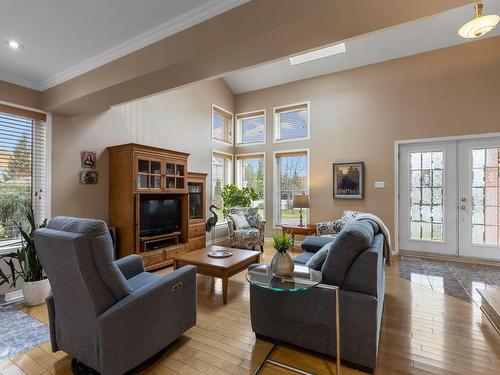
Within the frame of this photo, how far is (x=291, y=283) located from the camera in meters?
1.75

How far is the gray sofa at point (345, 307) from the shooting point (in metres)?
1.76

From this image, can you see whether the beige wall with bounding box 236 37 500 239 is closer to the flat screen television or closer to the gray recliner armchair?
the flat screen television

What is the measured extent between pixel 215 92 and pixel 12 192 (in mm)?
4269

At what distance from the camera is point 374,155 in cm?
516

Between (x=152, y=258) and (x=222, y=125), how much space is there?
3.74 meters

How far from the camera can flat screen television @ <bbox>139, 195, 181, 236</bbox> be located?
4.04m

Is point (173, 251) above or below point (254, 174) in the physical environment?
below

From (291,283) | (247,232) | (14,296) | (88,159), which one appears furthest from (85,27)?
(247,232)

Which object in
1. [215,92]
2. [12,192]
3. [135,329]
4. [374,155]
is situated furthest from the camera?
[215,92]

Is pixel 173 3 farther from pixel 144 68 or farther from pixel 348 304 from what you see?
pixel 348 304

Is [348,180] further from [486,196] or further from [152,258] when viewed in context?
[152,258]

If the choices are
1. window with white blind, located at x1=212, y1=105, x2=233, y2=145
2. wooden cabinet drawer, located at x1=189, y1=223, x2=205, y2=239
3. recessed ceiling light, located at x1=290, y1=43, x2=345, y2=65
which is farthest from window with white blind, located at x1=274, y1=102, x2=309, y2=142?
wooden cabinet drawer, located at x1=189, y1=223, x2=205, y2=239

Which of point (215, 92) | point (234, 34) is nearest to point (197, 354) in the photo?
point (234, 34)

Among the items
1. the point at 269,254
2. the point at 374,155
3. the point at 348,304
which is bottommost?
the point at 269,254
